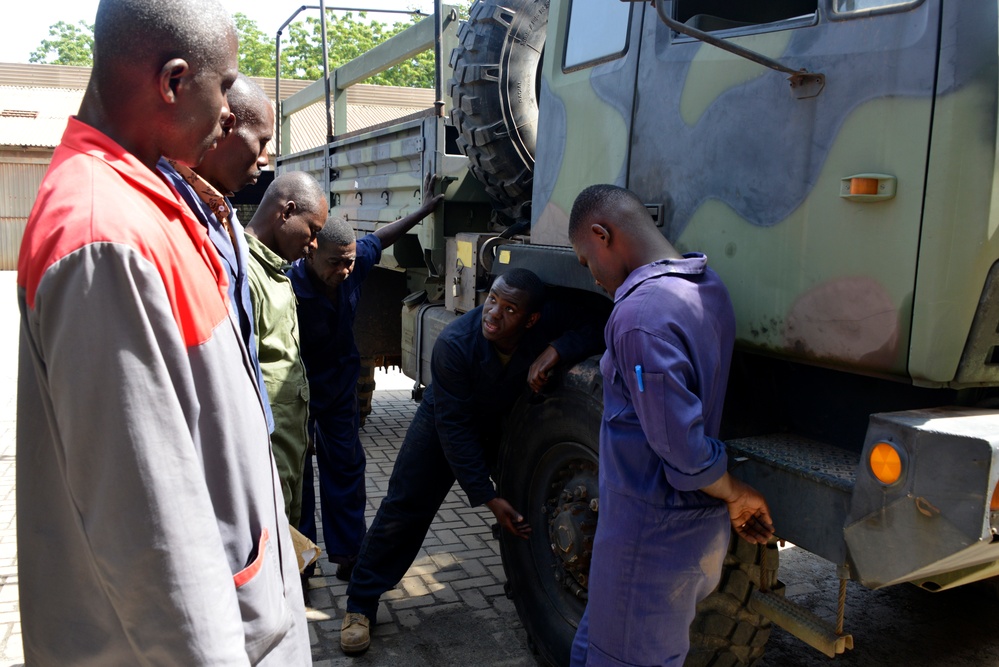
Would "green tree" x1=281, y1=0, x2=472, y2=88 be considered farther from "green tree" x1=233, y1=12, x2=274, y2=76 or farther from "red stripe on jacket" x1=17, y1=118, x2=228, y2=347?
"red stripe on jacket" x1=17, y1=118, x2=228, y2=347

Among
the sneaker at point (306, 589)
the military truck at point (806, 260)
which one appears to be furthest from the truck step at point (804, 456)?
the sneaker at point (306, 589)

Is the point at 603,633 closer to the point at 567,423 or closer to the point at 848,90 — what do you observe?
the point at 567,423

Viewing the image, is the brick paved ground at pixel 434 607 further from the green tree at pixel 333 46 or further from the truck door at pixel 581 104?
the green tree at pixel 333 46

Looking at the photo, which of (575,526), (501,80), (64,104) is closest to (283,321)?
(575,526)

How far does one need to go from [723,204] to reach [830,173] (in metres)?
0.38

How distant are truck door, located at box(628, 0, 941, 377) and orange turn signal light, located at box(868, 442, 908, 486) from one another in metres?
0.25

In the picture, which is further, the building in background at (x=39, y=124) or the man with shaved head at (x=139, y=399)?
the building in background at (x=39, y=124)

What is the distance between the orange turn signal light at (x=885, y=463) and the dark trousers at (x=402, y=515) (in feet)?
6.21

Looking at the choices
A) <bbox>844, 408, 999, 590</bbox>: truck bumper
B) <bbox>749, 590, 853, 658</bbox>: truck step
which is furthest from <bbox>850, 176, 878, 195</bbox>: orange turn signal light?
<bbox>749, 590, 853, 658</bbox>: truck step

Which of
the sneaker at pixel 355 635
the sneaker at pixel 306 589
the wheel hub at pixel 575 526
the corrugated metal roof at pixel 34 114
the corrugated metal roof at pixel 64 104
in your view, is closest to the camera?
the wheel hub at pixel 575 526

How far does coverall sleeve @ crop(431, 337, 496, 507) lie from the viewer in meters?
3.28

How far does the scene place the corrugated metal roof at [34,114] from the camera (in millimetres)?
20297

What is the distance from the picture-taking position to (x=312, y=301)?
12.6 feet

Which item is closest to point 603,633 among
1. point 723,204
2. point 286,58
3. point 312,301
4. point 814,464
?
point 814,464
